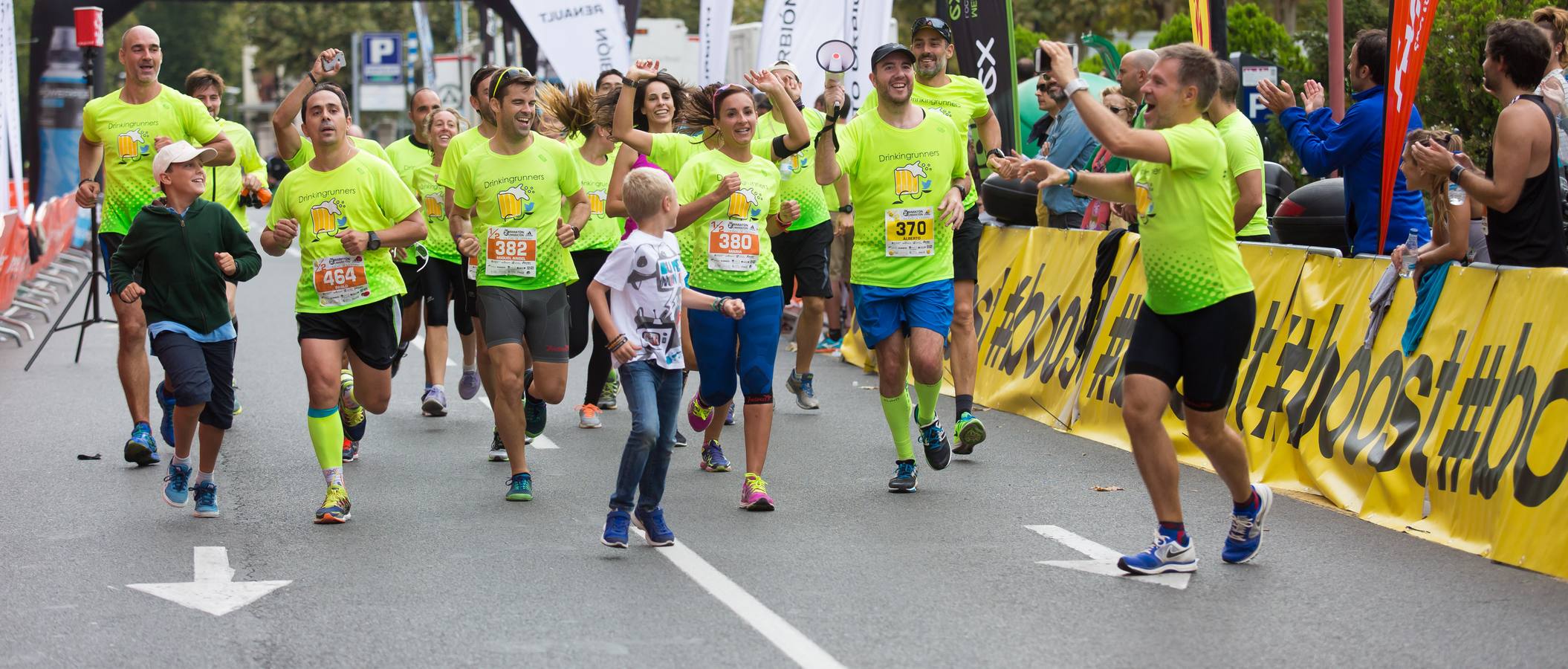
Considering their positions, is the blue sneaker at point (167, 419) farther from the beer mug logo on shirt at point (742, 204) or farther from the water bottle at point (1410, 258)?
the water bottle at point (1410, 258)

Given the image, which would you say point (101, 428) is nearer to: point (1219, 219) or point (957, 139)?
point (957, 139)

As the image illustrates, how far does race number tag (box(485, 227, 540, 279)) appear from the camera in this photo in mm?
8180

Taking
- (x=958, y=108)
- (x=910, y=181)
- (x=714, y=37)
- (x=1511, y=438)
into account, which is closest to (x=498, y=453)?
(x=910, y=181)

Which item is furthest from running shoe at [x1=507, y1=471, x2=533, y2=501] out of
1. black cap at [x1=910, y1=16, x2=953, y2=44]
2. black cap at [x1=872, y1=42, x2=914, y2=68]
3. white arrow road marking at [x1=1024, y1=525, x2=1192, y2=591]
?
black cap at [x1=910, y1=16, x2=953, y2=44]

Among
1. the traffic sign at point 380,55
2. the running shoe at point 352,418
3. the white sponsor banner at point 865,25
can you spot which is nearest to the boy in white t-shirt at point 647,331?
the running shoe at point 352,418

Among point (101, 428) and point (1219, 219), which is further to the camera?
point (101, 428)

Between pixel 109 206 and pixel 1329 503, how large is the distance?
6.34 metres

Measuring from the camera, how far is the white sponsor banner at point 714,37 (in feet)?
58.2

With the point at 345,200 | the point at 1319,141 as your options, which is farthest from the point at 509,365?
the point at 1319,141

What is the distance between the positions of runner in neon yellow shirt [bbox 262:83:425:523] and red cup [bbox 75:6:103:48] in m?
8.92

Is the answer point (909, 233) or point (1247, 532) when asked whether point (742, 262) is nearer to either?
point (909, 233)

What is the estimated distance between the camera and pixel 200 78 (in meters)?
10.9

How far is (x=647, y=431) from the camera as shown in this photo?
22.5 ft

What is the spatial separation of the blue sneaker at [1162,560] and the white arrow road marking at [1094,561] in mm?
21
